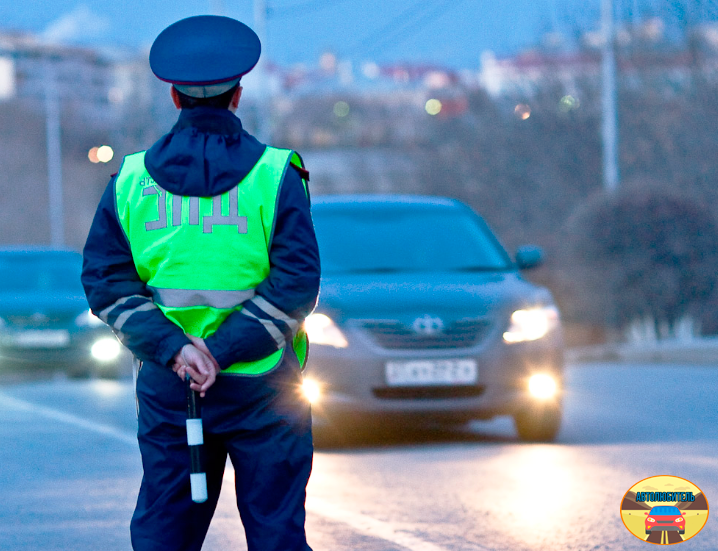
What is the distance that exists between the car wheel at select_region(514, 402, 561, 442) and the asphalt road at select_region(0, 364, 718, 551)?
0.38 feet

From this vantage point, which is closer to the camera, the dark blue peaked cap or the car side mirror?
the dark blue peaked cap

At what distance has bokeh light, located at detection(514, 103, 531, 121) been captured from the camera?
31641 mm

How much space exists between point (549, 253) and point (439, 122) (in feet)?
35.8

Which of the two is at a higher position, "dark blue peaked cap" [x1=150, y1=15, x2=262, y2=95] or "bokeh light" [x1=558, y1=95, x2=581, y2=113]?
"bokeh light" [x1=558, y1=95, x2=581, y2=113]

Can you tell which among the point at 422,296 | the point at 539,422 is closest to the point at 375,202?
the point at 422,296

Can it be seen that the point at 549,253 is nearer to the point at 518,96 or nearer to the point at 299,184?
the point at 518,96

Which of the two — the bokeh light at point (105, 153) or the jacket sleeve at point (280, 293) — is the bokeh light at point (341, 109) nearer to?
the bokeh light at point (105, 153)

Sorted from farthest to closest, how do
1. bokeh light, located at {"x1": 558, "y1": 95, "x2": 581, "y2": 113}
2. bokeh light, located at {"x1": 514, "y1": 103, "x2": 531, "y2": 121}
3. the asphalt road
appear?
bokeh light, located at {"x1": 514, "y1": 103, "x2": 531, "y2": 121}, bokeh light, located at {"x1": 558, "y1": 95, "x2": 581, "y2": 113}, the asphalt road

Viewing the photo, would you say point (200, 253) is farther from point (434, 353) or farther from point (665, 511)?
point (434, 353)

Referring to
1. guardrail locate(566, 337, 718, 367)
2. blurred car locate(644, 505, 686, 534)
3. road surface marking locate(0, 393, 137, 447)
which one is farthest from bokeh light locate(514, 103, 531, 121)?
blurred car locate(644, 505, 686, 534)

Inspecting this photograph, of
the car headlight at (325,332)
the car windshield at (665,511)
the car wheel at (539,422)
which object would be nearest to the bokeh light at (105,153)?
the car headlight at (325,332)

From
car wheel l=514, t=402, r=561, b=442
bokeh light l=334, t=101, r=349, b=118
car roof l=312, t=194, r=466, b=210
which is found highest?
bokeh light l=334, t=101, r=349, b=118

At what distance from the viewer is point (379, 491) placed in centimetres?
639

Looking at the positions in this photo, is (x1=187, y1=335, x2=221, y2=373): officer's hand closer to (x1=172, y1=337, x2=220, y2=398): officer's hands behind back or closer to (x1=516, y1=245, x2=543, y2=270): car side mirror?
(x1=172, y1=337, x2=220, y2=398): officer's hands behind back
